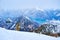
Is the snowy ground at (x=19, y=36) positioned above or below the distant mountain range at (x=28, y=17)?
below

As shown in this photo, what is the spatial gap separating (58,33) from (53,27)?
111 millimetres

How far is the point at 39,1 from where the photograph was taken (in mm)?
1645

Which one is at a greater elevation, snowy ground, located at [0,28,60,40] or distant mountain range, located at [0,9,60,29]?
distant mountain range, located at [0,9,60,29]

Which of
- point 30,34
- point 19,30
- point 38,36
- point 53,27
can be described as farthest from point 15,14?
point 53,27

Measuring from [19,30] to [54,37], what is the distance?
20.6 inches

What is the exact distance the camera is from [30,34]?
1577mm

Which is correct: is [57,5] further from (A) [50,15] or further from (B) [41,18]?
(B) [41,18]

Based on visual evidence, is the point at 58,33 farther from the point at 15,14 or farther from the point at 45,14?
the point at 15,14

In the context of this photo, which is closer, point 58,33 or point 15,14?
point 58,33

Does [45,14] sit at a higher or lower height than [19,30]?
higher

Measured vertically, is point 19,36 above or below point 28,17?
below

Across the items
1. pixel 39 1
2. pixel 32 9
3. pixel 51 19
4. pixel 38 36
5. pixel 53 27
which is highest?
pixel 39 1

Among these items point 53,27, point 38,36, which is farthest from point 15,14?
point 53,27

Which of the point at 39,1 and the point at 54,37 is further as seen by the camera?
the point at 39,1
